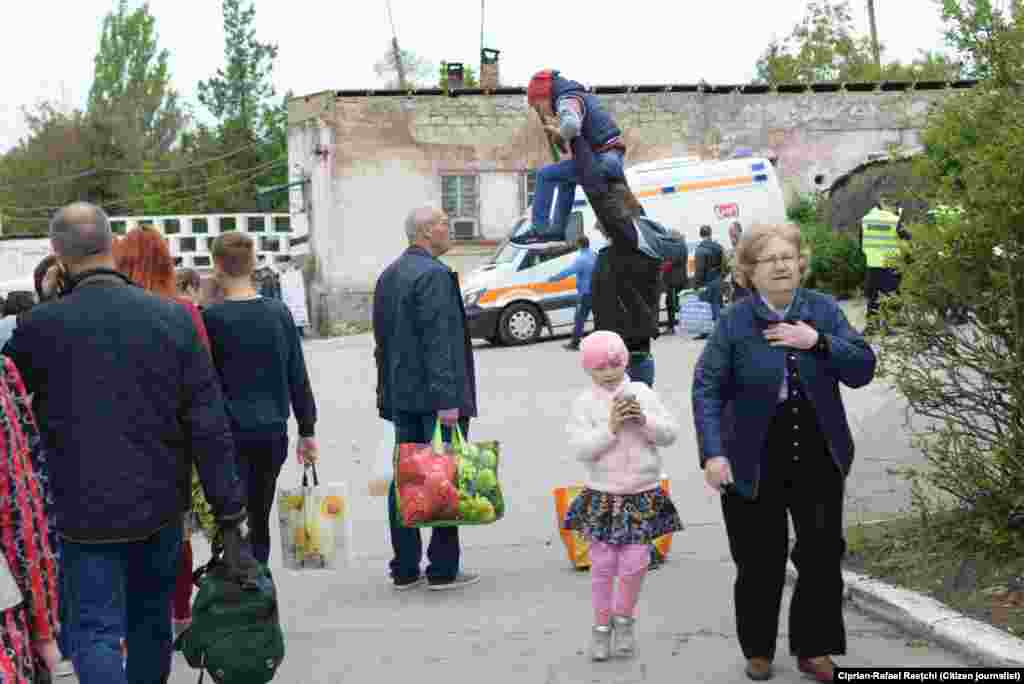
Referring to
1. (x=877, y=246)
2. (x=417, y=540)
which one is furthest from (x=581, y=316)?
(x=417, y=540)

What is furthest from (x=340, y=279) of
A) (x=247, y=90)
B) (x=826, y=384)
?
(x=247, y=90)

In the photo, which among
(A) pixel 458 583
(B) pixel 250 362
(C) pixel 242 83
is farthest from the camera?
(C) pixel 242 83

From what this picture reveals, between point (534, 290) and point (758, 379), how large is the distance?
18.7m

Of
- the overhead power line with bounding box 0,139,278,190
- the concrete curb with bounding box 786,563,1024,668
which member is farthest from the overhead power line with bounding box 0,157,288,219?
the concrete curb with bounding box 786,563,1024,668

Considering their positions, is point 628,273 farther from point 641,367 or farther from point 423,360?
point 423,360

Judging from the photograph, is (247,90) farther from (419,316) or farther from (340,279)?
(419,316)

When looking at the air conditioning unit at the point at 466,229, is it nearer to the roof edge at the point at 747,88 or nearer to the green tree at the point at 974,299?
the roof edge at the point at 747,88

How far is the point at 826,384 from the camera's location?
568 cm

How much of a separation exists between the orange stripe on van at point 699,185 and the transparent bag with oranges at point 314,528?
19.4 metres

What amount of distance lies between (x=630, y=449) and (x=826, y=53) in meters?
50.2

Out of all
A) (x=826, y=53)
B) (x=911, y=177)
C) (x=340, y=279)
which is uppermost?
(x=826, y=53)

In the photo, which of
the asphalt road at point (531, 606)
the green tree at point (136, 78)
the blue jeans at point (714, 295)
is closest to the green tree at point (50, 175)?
the green tree at point (136, 78)

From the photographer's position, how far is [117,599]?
4.86 m

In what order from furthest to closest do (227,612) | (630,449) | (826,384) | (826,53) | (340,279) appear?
(826,53) < (340,279) < (630,449) < (826,384) < (227,612)
